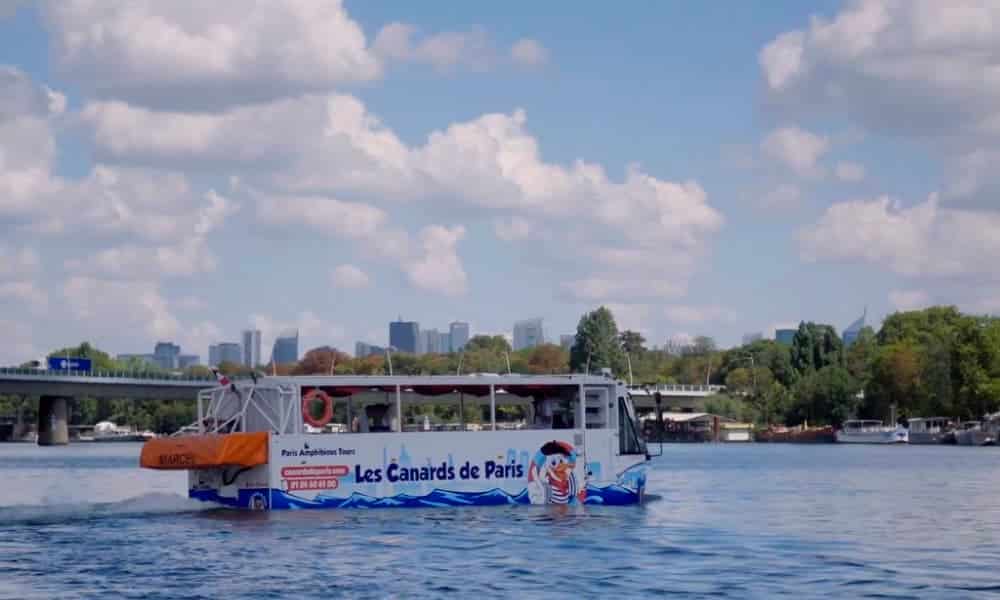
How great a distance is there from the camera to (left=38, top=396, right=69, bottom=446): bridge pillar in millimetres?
157750

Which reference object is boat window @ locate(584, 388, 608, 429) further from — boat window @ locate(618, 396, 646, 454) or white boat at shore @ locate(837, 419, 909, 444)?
white boat at shore @ locate(837, 419, 909, 444)

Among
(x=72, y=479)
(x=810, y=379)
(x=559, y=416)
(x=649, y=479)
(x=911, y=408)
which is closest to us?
(x=559, y=416)

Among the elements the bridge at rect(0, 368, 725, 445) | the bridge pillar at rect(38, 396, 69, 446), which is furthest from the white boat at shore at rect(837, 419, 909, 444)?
the bridge pillar at rect(38, 396, 69, 446)

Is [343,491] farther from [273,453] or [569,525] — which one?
[569,525]

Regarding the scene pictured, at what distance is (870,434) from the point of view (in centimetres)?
15650

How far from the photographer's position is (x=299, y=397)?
1519 inches

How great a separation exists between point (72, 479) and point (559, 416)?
130 ft

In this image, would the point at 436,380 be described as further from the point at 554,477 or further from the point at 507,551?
the point at 507,551

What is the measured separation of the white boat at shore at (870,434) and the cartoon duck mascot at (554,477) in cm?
11805

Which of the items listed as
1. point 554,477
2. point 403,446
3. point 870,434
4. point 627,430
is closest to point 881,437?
point 870,434

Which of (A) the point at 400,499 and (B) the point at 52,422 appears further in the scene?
(B) the point at 52,422

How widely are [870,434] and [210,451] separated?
127 meters

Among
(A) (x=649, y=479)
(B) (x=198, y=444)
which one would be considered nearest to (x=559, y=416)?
(B) (x=198, y=444)

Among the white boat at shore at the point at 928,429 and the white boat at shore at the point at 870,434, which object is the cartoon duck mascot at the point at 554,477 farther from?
the white boat at shore at the point at 928,429
